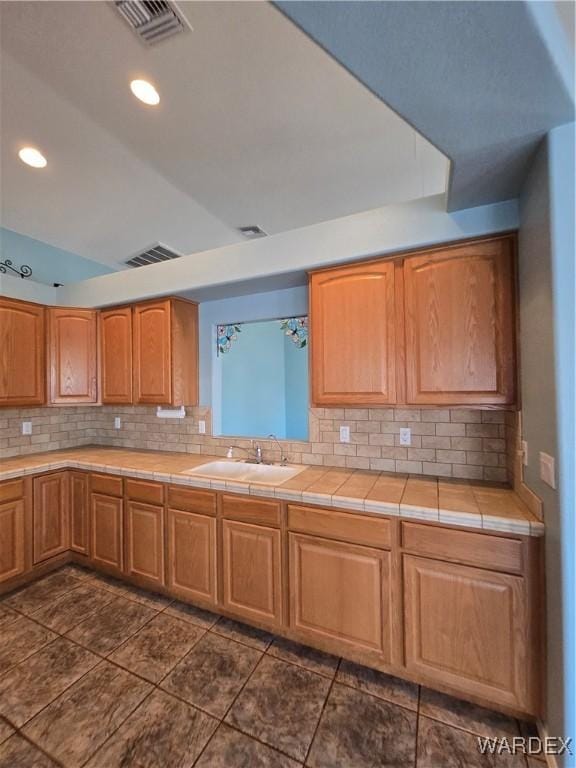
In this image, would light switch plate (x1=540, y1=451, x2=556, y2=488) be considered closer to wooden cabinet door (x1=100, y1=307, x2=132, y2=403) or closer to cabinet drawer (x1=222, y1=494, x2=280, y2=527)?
cabinet drawer (x1=222, y1=494, x2=280, y2=527)

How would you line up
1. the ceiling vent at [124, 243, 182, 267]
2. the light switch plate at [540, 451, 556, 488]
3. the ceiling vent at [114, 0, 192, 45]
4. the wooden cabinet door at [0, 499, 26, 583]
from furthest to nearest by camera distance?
the ceiling vent at [124, 243, 182, 267], the wooden cabinet door at [0, 499, 26, 583], the ceiling vent at [114, 0, 192, 45], the light switch plate at [540, 451, 556, 488]

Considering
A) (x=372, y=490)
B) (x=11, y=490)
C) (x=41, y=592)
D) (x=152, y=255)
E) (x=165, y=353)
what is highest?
(x=152, y=255)

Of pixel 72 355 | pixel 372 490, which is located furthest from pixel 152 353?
pixel 372 490

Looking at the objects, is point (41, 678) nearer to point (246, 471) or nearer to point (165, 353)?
point (246, 471)

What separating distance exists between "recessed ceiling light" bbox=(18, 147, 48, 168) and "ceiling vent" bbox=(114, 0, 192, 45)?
1.41 metres

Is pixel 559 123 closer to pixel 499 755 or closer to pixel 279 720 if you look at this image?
pixel 499 755

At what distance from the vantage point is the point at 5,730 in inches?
55.6

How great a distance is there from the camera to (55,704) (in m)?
1.53

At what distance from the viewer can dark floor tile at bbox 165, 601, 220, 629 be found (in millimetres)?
2086

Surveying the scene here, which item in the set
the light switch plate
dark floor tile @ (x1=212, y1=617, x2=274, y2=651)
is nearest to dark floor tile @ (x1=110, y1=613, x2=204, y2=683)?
dark floor tile @ (x1=212, y1=617, x2=274, y2=651)

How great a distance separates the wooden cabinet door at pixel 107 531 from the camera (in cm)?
248

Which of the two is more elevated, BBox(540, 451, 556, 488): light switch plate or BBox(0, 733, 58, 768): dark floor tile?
BBox(540, 451, 556, 488): light switch plate

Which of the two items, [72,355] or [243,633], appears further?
[72,355]

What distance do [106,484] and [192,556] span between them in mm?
948
